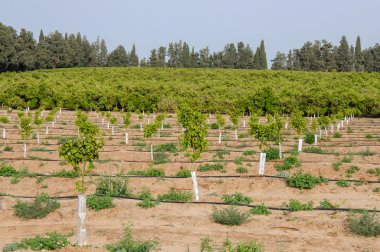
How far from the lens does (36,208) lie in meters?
13.2

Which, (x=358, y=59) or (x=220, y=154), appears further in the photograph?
(x=358, y=59)

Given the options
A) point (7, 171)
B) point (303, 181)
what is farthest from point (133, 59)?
point (303, 181)

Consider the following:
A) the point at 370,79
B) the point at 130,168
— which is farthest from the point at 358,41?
the point at 130,168

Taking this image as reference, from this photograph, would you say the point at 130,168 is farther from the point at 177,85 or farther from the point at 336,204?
the point at 177,85

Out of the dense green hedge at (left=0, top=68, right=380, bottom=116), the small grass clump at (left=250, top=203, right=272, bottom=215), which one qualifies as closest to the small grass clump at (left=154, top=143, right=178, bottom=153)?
the small grass clump at (left=250, top=203, right=272, bottom=215)

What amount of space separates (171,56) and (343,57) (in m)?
48.3

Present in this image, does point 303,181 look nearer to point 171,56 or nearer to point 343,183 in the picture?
point 343,183

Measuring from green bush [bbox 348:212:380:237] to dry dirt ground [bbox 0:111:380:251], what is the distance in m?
0.16

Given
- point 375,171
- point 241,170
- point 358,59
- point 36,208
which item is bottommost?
point 36,208

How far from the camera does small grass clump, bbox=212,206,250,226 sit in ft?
39.5

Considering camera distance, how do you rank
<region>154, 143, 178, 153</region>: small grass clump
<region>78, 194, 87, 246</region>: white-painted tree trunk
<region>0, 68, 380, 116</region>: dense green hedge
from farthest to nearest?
<region>0, 68, 380, 116</region>: dense green hedge → <region>154, 143, 178, 153</region>: small grass clump → <region>78, 194, 87, 246</region>: white-painted tree trunk

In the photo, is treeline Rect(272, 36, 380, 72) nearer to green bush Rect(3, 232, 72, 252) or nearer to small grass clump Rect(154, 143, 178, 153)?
small grass clump Rect(154, 143, 178, 153)

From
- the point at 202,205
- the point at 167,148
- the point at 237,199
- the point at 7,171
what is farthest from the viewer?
the point at 167,148

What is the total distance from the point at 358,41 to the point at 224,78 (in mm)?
47616
